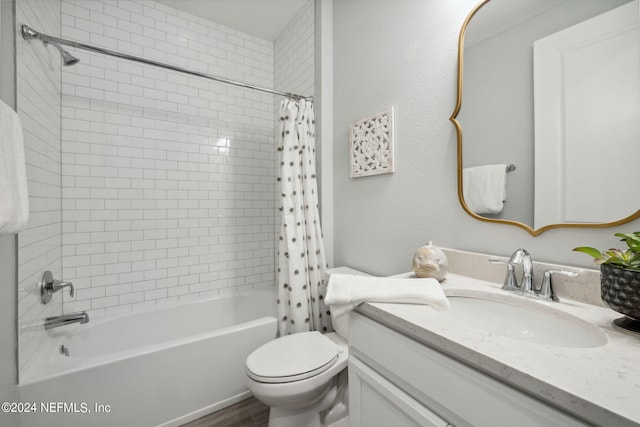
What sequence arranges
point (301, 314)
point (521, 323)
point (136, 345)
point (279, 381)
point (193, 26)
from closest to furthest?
point (521, 323)
point (279, 381)
point (301, 314)
point (136, 345)
point (193, 26)

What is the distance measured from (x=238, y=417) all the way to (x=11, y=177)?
5.03 ft

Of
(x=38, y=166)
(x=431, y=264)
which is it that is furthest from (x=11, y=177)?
(x=431, y=264)

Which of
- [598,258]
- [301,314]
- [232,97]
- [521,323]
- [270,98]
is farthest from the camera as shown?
[270,98]

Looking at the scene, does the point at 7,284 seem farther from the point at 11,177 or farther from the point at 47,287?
the point at 11,177

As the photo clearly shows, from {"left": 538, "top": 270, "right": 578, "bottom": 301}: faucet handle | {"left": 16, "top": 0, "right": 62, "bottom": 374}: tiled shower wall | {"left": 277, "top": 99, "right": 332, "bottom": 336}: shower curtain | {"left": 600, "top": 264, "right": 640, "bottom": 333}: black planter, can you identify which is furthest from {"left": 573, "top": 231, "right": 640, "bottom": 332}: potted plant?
{"left": 16, "top": 0, "right": 62, "bottom": 374}: tiled shower wall

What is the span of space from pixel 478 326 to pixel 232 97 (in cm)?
244

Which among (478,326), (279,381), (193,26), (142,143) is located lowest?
(279,381)

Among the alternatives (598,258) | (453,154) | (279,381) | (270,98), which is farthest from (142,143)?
(598,258)

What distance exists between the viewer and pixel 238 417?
147 cm

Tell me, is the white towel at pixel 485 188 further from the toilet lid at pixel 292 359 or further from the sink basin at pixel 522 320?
the toilet lid at pixel 292 359

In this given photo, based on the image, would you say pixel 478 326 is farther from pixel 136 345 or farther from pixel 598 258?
pixel 136 345

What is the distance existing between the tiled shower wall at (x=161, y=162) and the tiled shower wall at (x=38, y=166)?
0.14m

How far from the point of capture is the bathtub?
3.76 feet

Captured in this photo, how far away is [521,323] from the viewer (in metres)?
0.78
